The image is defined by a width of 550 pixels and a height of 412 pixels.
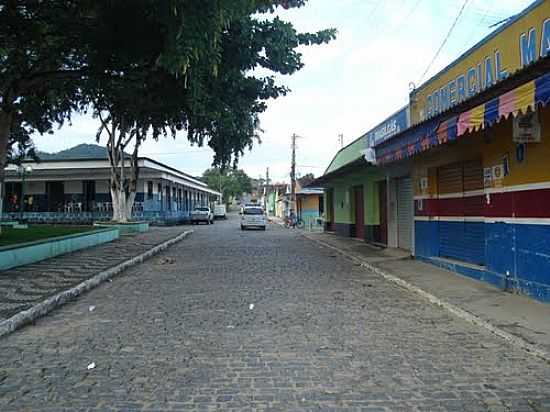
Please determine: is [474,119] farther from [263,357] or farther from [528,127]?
[263,357]

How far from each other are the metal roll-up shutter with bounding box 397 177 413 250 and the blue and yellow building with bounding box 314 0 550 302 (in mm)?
1036

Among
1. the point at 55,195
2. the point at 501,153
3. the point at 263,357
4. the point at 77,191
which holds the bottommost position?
the point at 263,357

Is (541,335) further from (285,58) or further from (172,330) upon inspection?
(285,58)

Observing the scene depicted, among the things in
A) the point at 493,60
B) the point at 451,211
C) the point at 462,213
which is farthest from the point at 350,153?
the point at 493,60

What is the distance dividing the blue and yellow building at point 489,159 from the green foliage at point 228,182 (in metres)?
96.1

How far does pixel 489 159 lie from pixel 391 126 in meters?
8.05

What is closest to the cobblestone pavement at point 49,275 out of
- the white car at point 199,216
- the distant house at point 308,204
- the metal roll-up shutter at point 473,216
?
the metal roll-up shutter at point 473,216

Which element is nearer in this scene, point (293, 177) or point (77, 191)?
point (77, 191)

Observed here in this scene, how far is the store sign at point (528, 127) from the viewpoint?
340 inches

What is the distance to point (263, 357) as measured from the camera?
6.17 metres

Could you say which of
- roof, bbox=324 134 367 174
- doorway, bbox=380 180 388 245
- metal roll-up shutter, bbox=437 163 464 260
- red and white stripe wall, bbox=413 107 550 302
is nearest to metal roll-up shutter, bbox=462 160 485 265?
red and white stripe wall, bbox=413 107 550 302

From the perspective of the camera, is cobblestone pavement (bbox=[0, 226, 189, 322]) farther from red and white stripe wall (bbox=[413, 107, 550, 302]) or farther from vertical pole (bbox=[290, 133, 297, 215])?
vertical pole (bbox=[290, 133, 297, 215])

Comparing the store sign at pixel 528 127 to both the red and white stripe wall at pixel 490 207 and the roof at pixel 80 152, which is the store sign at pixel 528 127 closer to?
the red and white stripe wall at pixel 490 207

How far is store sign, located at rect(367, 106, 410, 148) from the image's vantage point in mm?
16844
